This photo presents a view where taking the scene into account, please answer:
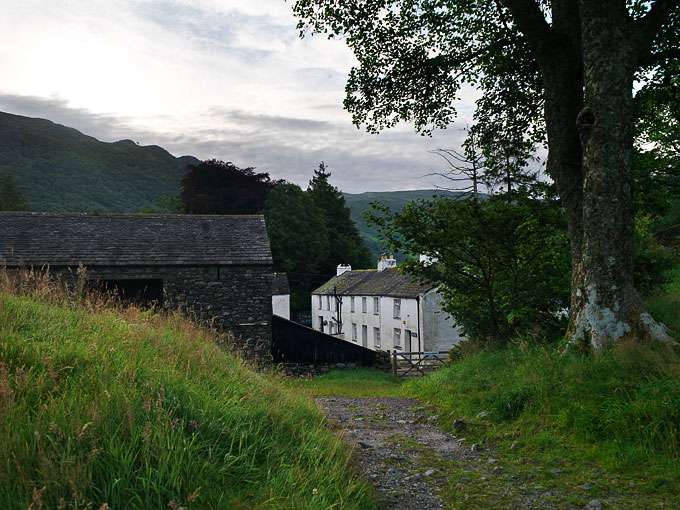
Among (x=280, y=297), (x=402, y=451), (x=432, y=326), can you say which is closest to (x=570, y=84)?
(x=402, y=451)

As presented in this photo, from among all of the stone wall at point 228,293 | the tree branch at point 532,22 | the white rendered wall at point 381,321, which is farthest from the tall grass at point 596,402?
the white rendered wall at point 381,321

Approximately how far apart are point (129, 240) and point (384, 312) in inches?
810

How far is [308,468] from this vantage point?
3.81 m

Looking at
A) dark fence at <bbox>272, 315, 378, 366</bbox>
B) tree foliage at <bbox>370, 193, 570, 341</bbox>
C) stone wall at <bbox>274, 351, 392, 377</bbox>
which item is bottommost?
stone wall at <bbox>274, 351, 392, 377</bbox>

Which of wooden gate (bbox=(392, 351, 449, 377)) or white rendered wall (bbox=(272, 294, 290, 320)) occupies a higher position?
white rendered wall (bbox=(272, 294, 290, 320))

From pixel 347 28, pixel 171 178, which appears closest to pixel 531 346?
pixel 347 28

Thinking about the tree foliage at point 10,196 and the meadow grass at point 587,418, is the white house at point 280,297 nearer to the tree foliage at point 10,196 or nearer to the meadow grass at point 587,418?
the meadow grass at point 587,418

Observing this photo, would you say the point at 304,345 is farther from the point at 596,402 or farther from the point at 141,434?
the point at 141,434

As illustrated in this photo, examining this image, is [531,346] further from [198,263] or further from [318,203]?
[318,203]

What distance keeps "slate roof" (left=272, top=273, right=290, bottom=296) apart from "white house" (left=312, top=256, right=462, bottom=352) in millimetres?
3849

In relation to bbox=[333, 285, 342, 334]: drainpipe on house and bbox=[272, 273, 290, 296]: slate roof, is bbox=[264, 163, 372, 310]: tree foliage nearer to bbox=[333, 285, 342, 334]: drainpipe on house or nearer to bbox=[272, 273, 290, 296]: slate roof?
bbox=[272, 273, 290, 296]: slate roof

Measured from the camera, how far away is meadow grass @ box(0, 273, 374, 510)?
286 cm

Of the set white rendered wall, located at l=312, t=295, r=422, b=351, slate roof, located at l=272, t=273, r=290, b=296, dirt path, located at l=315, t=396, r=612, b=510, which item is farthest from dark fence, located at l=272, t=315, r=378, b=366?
slate roof, located at l=272, t=273, r=290, b=296

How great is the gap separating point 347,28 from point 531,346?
7.91 metres
